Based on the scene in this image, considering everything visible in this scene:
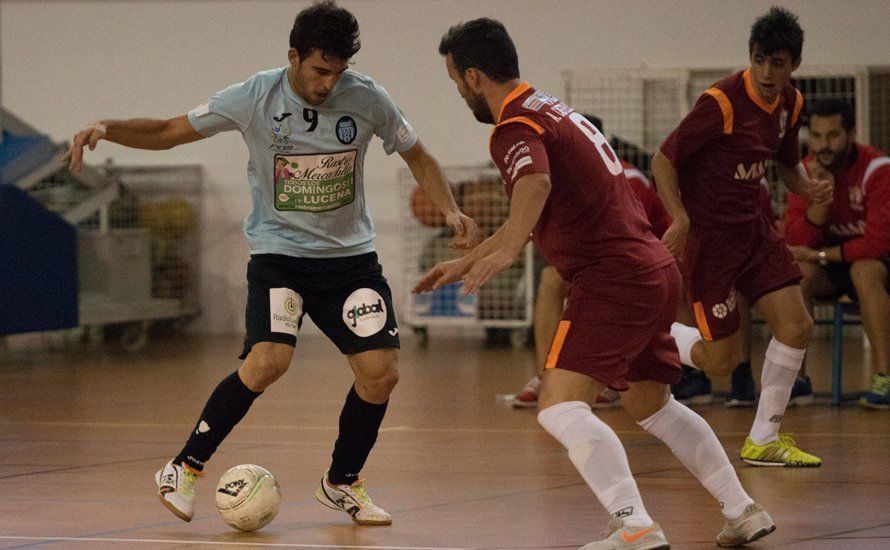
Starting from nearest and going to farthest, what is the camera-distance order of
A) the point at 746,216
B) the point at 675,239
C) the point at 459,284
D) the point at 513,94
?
the point at 513,94, the point at 675,239, the point at 746,216, the point at 459,284

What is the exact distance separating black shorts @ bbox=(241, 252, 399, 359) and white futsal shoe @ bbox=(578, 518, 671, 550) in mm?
1137

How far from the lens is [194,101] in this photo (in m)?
12.8

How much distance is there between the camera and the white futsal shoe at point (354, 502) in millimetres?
4176

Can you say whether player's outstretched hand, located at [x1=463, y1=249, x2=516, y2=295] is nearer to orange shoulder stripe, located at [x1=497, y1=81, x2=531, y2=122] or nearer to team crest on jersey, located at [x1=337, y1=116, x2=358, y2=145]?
orange shoulder stripe, located at [x1=497, y1=81, x2=531, y2=122]

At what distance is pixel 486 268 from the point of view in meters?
3.23

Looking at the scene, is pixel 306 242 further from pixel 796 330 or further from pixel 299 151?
pixel 796 330

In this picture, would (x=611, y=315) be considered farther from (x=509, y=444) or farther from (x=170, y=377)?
(x=170, y=377)

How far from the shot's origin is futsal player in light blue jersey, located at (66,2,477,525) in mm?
4203

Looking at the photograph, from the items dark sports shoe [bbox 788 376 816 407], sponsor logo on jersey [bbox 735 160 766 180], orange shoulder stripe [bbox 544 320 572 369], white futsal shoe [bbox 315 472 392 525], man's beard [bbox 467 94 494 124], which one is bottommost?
dark sports shoe [bbox 788 376 816 407]

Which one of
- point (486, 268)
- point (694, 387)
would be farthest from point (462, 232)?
point (694, 387)

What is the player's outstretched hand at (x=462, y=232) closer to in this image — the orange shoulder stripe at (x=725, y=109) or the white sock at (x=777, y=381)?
the orange shoulder stripe at (x=725, y=109)

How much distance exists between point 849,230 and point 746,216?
2039 mm

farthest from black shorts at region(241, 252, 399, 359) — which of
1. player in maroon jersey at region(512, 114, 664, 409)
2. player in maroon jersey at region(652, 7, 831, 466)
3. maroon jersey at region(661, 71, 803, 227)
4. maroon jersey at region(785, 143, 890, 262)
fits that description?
maroon jersey at region(785, 143, 890, 262)

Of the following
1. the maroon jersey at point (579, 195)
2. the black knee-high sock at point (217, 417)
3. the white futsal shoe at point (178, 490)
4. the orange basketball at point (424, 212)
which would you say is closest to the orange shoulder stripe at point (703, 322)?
the maroon jersey at point (579, 195)
